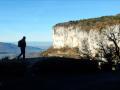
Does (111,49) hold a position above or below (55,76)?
above

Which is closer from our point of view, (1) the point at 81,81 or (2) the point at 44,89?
(2) the point at 44,89

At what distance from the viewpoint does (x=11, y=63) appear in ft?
113

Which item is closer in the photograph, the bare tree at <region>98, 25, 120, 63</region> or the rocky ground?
the rocky ground

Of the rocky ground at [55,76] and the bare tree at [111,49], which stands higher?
the bare tree at [111,49]

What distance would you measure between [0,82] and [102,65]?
1378 cm

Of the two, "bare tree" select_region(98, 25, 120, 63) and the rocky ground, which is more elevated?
"bare tree" select_region(98, 25, 120, 63)

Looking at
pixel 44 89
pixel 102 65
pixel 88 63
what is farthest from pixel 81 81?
pixel 102 65

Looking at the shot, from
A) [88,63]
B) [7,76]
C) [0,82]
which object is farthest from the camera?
[88,63]

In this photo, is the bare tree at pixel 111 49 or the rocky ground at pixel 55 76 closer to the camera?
the rocky ground at pixel 55 76

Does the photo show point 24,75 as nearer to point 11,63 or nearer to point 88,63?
point 11,63

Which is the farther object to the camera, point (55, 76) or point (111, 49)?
point (111, 49)

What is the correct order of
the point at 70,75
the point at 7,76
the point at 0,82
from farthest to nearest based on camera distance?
the point at 70,75 → the point at 7,76 → the point at 0,82

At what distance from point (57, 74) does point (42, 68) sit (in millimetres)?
1376

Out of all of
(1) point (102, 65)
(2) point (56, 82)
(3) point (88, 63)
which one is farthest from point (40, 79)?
(1) point (102, 65)
